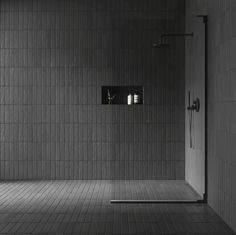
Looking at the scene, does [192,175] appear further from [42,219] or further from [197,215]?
[42,219]

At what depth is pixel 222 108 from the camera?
192 inches

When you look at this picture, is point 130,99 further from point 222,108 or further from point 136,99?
point 222,108

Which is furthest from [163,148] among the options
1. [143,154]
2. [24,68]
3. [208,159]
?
[24,68]

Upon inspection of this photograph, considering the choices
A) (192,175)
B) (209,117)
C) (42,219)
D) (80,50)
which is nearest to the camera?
(42,219)

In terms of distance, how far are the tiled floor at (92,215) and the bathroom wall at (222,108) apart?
0.21 meters

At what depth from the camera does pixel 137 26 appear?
577 cm

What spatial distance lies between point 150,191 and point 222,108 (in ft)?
4.81

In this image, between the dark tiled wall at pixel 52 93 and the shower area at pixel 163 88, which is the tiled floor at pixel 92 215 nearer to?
the shower area at pixel 163 88

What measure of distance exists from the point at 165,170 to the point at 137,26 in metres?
1.66

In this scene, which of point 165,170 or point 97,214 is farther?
point 165,170

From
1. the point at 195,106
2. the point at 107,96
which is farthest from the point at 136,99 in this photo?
the point at 195,106

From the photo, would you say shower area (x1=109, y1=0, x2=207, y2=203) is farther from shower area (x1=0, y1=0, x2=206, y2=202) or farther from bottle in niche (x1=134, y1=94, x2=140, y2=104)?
bottle in niche (x1=134, y1=94, x2=140, y2=104)

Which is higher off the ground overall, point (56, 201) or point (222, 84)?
point (222, 84)

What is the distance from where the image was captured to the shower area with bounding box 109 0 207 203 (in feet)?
18.8
